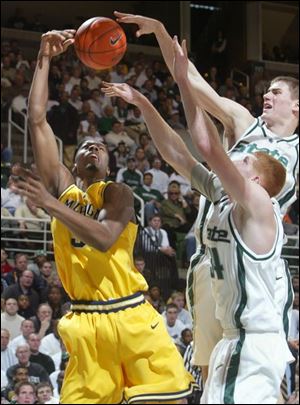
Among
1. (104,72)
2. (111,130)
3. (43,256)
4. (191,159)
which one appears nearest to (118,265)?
(191,159)

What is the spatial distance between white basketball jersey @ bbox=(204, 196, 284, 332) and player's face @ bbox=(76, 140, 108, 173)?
33.0 inches

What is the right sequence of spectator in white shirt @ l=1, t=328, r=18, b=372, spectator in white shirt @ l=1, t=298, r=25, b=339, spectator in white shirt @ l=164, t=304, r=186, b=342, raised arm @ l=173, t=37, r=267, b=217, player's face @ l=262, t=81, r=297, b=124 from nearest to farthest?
raised arm @ l=173, t=37, r=267, b=217
player's face @ l=262, t=81, r=297, b=124
spectator in white shirt @ l=1, t=328, r=18, b=372
spectator in white shirt @ l=1, t=298, r=25, b=339
spectator in white shirt @ l=164, t=304, r=186, b=342

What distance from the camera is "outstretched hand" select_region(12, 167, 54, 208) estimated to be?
3.97 meters

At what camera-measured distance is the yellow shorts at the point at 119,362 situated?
4.38 meters

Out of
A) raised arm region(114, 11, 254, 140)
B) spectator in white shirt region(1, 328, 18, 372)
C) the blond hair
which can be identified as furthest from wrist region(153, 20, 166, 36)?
spectator in white shirt region(1, 328, 18, 372)

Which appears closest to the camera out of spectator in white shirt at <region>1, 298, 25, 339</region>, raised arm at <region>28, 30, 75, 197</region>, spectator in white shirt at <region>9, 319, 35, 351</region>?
raised arm at <region>28, 30, 75, 197</region>

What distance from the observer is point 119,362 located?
4461 mm

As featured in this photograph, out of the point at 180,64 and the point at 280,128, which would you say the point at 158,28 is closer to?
the point at 280,128

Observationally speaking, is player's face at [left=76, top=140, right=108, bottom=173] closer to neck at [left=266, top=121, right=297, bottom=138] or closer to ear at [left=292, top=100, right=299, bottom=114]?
neck at [left=266, top=121, right=297, bottom=138]

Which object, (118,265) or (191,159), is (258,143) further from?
(118,265)

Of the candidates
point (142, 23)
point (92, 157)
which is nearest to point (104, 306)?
point (92, 157)

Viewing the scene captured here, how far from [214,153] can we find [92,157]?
37.1 inches

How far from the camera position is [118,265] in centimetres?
458

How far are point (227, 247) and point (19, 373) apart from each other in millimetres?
5505
